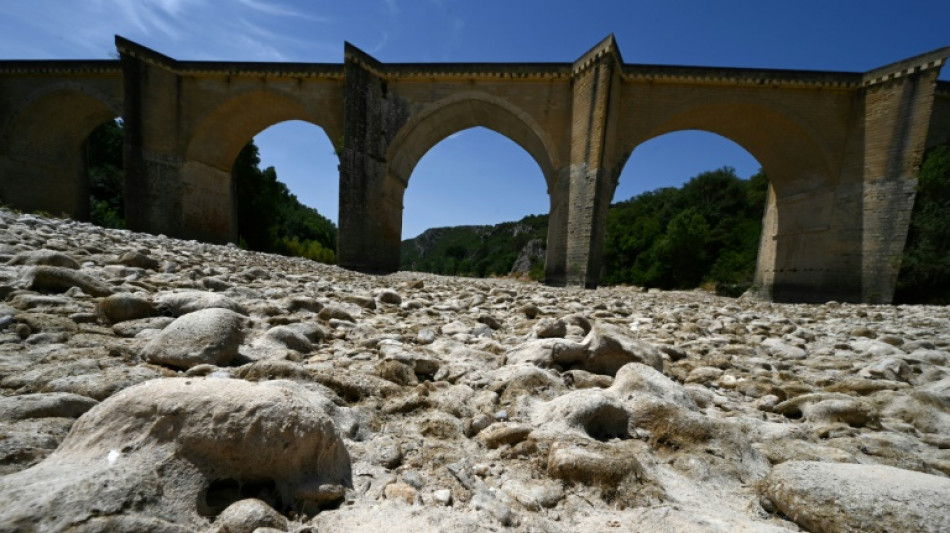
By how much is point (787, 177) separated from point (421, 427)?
14.3 m

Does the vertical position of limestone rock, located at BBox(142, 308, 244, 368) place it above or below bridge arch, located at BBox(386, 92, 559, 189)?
below

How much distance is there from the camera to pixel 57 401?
1024mm

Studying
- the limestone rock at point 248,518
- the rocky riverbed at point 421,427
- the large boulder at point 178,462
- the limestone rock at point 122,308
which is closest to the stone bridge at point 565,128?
the rocky riverbed at point 421,427

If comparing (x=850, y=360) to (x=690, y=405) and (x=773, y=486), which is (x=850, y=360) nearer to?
(x=690, y=405)

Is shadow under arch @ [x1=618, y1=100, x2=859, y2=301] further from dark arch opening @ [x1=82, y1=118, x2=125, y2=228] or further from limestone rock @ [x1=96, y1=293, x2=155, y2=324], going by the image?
dark arch opening @ [x1=82, y1=118, x2=125, y2=228]

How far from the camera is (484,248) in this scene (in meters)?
72.5

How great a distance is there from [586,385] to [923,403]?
1482 mm

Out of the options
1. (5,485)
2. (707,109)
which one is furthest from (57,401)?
(707,109)

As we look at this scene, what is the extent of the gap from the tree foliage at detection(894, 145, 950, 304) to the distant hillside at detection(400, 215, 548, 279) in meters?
32.9

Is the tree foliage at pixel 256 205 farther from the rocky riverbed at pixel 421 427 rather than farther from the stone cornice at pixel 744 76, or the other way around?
the rocky riverbed at pixel 421 427

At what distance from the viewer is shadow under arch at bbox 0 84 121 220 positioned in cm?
1265

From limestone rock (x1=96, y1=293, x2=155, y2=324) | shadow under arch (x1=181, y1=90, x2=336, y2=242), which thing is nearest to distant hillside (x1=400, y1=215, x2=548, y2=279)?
shadow under arch (x1=181, y1=90, x2=336, y2=242)

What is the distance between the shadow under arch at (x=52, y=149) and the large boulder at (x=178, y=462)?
16980mm

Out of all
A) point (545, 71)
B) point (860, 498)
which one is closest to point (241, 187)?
point (545, 71)
